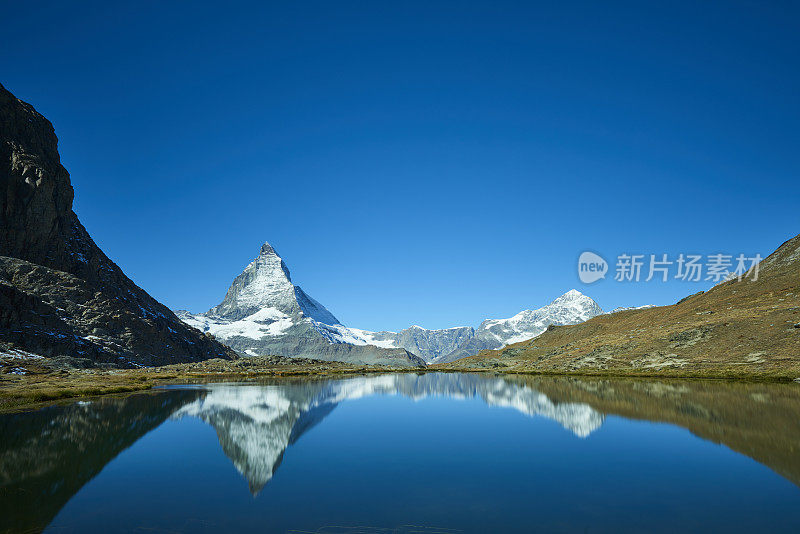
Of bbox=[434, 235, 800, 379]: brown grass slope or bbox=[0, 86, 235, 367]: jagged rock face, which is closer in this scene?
bbox=[434, 235, 800, 379]: brown grass slope

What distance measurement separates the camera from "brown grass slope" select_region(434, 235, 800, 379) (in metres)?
75.4

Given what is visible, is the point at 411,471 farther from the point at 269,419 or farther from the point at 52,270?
the point at 52,270

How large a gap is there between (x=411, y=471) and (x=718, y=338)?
95.9 metres

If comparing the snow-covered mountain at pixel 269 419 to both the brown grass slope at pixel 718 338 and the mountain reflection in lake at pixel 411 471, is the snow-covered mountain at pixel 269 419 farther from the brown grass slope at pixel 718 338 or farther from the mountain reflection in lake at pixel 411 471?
the brown grass slope at pixel 718 338

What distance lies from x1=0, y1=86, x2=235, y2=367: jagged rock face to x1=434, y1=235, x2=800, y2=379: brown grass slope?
144778mm

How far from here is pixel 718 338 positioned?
90312 millimetres

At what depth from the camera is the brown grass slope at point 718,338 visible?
7538cm

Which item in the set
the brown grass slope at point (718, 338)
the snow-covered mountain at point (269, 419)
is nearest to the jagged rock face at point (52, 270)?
the snow-covered mountain at point (269, 419)

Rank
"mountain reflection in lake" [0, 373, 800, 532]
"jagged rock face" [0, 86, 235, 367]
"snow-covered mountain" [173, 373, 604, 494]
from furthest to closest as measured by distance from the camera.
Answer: "jagged rock face" [0, 86, 235, 367] → "snow-covered mountain" [173, 373, 604, 494] → "mountain reflection in lake" [0, 373, 800, 532]

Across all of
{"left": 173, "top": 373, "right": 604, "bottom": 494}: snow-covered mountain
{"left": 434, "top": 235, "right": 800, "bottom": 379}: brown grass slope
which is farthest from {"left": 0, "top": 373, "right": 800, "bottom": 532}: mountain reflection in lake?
{"left": 434, "top": 235, "right": 800, "bottom": 379}: brown grass slope

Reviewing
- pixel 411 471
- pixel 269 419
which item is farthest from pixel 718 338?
pixel 411 471

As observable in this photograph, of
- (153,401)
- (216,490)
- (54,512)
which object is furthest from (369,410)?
(54,512)

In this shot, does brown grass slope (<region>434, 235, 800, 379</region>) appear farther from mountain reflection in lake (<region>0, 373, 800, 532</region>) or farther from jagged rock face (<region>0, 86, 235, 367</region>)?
jagged rock face (<region>0, 86, 235, 367</region>)

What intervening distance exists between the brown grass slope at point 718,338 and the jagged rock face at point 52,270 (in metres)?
145
